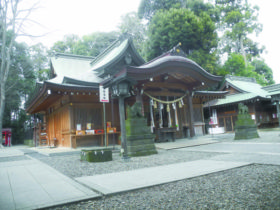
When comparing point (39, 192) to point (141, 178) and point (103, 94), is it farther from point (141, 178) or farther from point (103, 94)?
point (103, 94)

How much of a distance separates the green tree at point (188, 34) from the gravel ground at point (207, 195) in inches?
734

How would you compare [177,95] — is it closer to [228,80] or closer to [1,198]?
[1,198]

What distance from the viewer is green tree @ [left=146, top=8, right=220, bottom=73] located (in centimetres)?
2158

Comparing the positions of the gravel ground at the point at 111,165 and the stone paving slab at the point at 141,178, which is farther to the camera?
the gravel ground at the point at 111,165

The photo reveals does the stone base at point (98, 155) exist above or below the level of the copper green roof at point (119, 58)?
below

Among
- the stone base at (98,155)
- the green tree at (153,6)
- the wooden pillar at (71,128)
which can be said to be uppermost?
the green tree at (153,6)

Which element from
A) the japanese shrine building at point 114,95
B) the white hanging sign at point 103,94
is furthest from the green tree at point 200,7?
the white hanging sign at point 103,94

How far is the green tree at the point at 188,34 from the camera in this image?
2158 cm

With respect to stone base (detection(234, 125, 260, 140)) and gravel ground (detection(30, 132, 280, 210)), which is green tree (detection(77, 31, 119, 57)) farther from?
gravel ground (detection(30, 132, 280, 210))

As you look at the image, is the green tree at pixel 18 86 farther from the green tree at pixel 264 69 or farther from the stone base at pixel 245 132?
the green tree at pixel 264 69

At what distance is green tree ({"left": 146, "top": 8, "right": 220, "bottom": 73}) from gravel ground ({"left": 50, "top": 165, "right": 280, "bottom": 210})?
61.1ft

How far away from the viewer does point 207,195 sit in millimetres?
3193

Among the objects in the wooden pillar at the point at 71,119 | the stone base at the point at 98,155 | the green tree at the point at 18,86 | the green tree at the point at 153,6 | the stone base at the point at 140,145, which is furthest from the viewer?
the green tree at the point at 153,6

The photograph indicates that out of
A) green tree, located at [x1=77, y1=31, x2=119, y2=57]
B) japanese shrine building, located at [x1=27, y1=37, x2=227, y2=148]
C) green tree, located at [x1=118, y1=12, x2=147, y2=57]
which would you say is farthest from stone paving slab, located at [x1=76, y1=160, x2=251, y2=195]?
green tree, located at [x1=77, y1=31, x2=119, y2=57]
